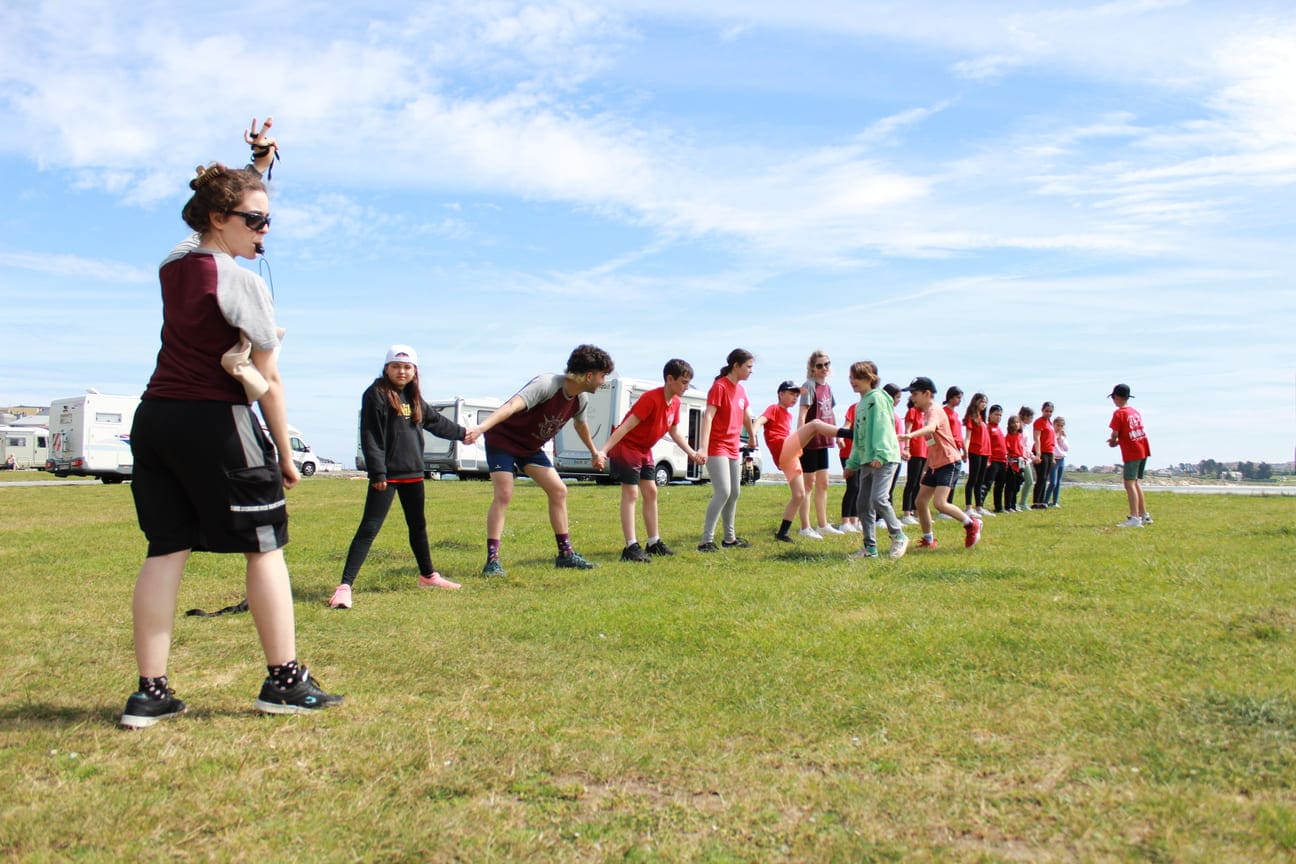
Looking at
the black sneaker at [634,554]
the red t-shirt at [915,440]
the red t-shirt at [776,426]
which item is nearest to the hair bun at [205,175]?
the black sneaker at [634,554]

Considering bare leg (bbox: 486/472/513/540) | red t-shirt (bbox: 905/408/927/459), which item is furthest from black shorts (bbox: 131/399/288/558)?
red t-shirt (bbox: 905/408/927/459)

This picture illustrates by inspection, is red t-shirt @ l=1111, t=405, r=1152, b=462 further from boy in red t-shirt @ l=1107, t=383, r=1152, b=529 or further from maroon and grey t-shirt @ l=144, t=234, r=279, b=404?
maroon and grey t-shirt @ l=144, t=234, r=279, b=404

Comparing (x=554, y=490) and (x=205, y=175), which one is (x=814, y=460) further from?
(x=205, y=175)

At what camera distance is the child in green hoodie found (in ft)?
27.3

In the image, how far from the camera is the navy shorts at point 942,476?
9539 mm

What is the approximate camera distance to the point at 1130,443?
12773 millimetres

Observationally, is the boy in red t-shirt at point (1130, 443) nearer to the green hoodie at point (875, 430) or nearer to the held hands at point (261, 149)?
the green hoodie at point (875, 430)

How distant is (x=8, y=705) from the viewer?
382cm

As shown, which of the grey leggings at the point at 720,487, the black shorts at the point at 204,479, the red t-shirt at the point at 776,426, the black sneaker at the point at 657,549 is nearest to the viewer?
the black shorts at the point at 204,479

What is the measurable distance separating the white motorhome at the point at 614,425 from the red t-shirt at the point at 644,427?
20.3 metres

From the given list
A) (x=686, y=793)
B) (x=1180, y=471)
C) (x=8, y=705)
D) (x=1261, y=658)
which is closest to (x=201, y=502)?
(x=8, y=705)

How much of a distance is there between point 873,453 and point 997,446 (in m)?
7.83

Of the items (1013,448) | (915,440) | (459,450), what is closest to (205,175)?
(915,440)

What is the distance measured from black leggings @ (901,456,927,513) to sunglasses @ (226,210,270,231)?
902 cm
